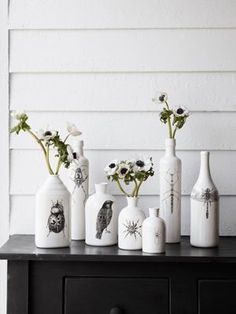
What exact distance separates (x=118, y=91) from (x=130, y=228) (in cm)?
57

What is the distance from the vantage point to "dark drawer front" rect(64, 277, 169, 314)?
6.12 feet

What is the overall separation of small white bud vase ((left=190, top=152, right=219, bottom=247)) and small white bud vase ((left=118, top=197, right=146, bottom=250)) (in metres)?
0.19

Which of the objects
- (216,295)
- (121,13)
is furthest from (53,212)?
(121,13)

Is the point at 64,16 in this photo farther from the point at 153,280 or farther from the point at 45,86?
the point at 153,280

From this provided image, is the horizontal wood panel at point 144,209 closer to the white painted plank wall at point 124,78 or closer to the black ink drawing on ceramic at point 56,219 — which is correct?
the white painted plank wall at point 124,78

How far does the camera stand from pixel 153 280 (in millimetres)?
1864

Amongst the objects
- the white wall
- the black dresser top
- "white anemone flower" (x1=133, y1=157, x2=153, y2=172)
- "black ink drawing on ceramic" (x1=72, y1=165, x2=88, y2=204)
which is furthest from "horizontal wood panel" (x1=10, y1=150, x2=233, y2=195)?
the black dresser top

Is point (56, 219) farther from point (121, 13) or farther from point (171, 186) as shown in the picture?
point (121, 13)

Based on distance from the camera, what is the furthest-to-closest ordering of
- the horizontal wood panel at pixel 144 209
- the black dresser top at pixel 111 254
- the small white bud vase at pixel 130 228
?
the horizontal wood panel at pixel 144 209
the small white bud vase at pixel 130 228
the black dresser top at pixel 111 254

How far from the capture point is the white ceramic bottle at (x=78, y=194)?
2.12m

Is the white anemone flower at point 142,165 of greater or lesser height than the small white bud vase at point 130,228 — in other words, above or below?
above

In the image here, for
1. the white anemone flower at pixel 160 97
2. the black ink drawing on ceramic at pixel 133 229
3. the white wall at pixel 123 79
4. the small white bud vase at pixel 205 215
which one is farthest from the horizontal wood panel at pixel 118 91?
the black ink drawing on ceramic at pixel 133 229

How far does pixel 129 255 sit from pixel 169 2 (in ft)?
3.30

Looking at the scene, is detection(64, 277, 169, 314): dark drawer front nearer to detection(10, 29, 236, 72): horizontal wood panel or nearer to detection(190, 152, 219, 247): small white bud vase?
detection(190, 152, 219, 247): small white bud vase
